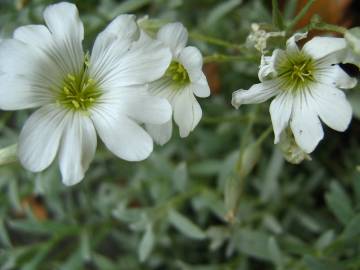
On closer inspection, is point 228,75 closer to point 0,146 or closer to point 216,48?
point 216,48

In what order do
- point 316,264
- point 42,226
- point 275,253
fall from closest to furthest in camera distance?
point 316,264 < point 275,253 < point 42,226

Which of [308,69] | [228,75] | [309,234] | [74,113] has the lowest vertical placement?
[309,234]

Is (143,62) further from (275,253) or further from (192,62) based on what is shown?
(275,253)

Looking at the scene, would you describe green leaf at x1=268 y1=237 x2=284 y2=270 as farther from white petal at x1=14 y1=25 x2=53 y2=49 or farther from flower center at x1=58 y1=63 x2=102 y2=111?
white petal at x1=14 y1=25 x2=53 y2=49

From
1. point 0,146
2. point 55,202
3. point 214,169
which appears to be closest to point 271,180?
point 214,169

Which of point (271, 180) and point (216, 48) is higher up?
point (216, 48)

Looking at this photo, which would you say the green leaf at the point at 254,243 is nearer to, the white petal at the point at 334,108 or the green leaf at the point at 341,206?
the green leaf at the point at 341,206

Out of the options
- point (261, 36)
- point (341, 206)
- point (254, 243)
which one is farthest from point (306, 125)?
point (254, 243)

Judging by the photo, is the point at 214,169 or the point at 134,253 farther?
the point at 134,253
